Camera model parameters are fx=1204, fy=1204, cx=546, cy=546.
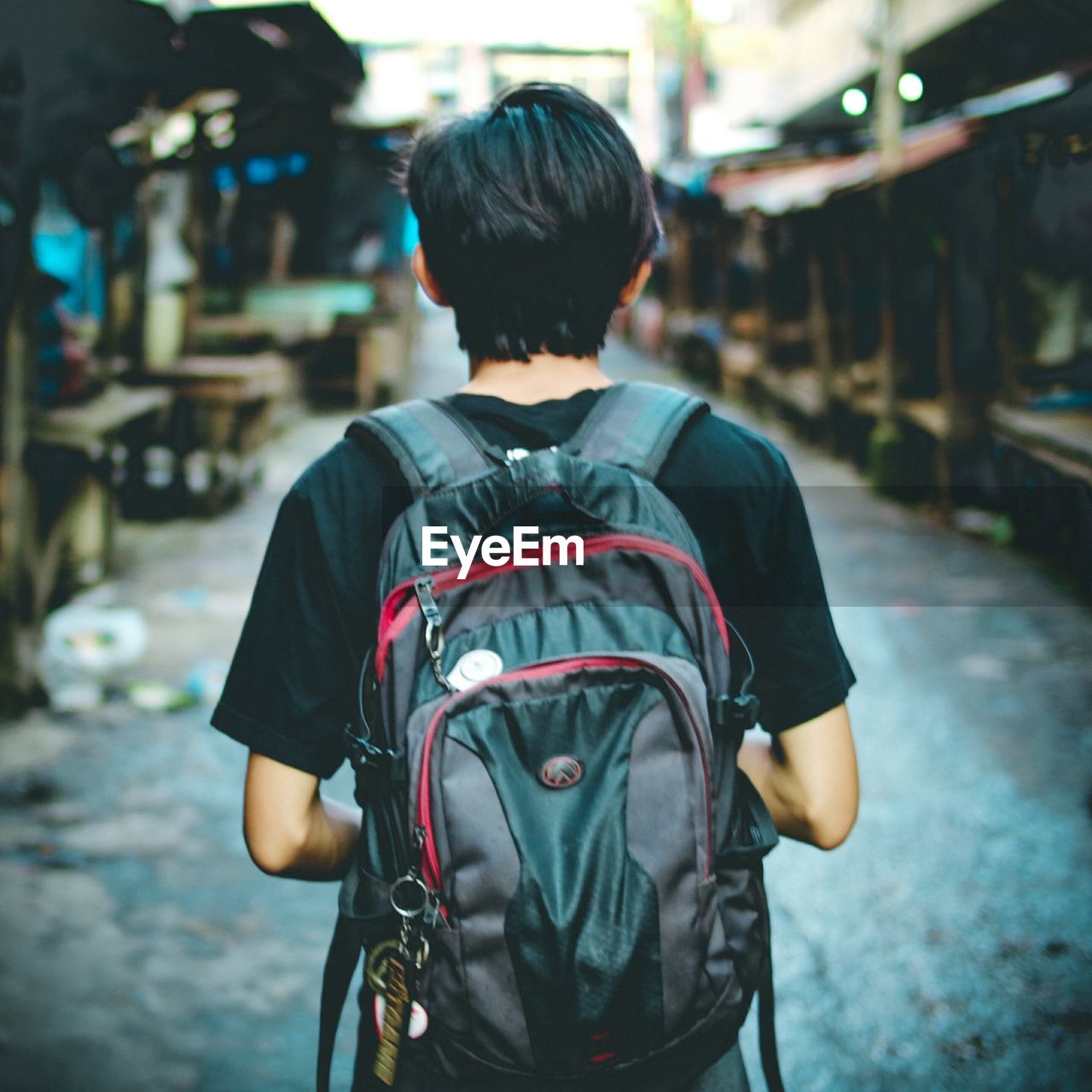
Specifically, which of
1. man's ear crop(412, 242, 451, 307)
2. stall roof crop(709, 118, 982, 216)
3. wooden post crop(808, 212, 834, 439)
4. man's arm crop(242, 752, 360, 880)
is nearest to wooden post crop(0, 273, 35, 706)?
man's ear crop(412, 242, 451, 307)

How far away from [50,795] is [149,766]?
37 cm

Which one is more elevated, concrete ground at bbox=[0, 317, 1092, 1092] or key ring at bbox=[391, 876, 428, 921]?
key ring at bbox=[391, 876, 428, 921]

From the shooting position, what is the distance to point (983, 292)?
8.98m

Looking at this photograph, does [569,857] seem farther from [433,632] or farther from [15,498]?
[15,498]

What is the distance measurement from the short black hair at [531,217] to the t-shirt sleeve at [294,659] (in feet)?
1.03

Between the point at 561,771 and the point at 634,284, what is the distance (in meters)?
0.63

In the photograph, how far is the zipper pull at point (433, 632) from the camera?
3.97ft

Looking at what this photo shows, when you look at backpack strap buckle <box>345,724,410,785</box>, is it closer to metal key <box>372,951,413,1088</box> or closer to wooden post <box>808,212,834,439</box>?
metal key <box>372,951,413,1088</box>

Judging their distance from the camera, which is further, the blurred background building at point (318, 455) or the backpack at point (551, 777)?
the blurred background building at point (318, 455)

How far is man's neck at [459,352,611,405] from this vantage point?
140 centimetres

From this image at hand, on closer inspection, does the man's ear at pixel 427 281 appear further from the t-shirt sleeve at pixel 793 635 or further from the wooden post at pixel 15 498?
the wooden post at pixel 15 498

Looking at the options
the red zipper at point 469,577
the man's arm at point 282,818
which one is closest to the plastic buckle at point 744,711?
the red zipper at point 469,577

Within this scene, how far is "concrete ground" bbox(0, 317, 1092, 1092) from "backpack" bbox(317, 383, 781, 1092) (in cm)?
172

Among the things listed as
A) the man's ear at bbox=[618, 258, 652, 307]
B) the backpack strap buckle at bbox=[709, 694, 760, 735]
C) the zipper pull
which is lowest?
the backpack strap buckle at bbox=[709, 694, 760, 735]
